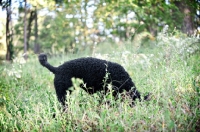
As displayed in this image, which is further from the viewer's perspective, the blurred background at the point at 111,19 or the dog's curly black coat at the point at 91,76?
the blurred background at the point at 111,19

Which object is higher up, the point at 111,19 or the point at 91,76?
the point at 111,19

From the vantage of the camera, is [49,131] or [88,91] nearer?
[49,131]

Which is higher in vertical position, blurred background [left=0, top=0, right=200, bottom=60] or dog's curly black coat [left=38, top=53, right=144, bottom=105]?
blurred background [left=0, top=0, right=200, bottom=60]

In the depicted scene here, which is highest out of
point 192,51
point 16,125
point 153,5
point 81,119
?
point 153,5

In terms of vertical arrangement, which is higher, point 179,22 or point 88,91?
point 179,22

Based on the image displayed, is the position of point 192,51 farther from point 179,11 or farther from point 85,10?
point 85,10

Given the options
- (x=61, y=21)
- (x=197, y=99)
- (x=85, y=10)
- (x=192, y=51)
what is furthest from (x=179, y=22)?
(x=197, y=99)

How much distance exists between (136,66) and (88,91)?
2360mm

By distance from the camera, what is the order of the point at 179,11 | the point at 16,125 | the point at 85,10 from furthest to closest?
the point at 85,10
the point at 179,11
the point at 16,125

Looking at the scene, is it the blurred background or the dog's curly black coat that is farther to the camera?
the blurred background

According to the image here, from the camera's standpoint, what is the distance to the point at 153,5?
9438mm

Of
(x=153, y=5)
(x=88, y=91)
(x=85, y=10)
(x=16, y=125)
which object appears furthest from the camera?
(x=85, y=10)

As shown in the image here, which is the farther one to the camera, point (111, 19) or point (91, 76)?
point (111, 19)

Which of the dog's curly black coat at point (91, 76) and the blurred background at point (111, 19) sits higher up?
the blurred background at point (111, 19)
